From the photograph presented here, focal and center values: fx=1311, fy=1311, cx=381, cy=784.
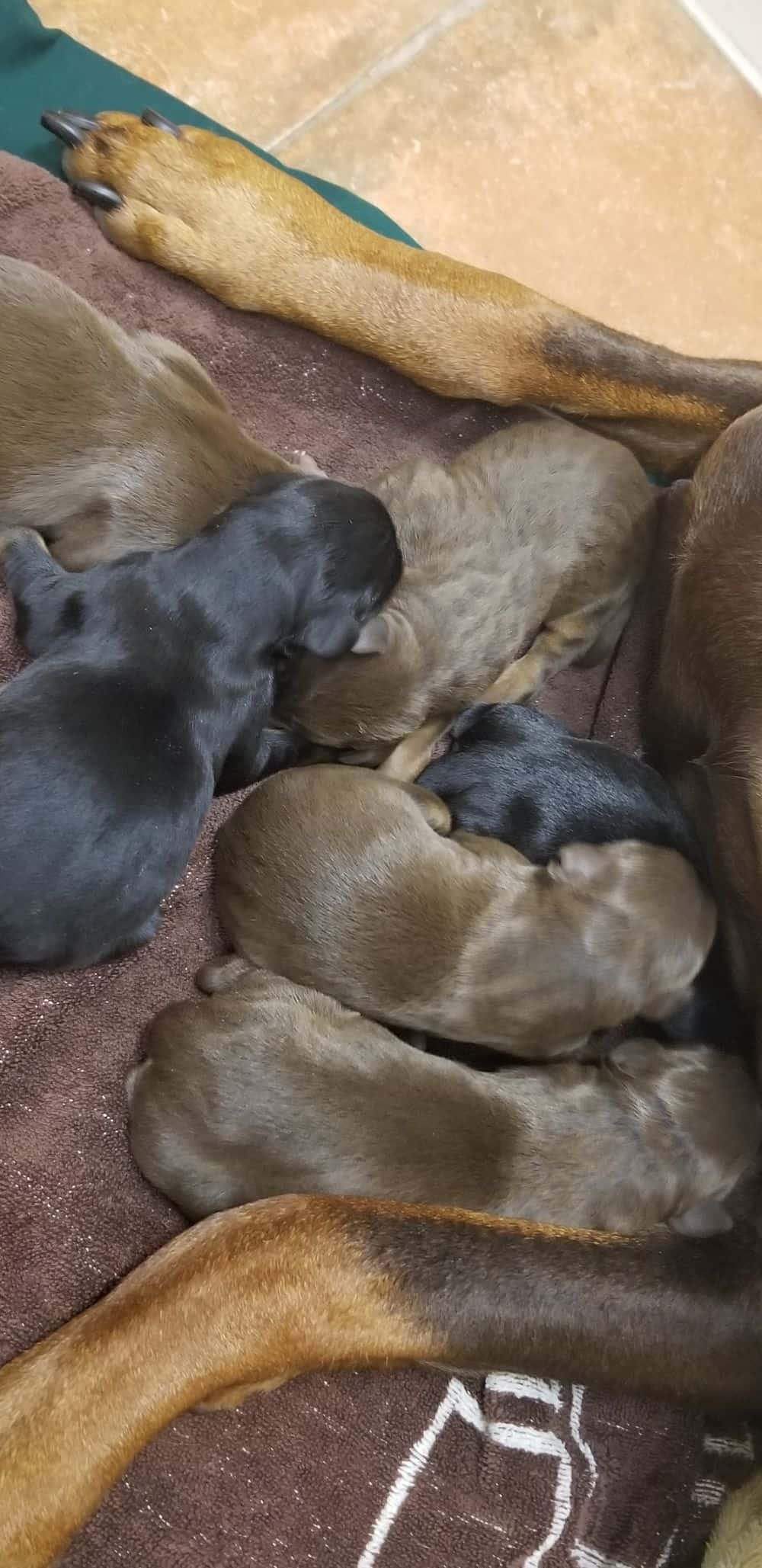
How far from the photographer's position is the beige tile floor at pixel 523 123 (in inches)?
125

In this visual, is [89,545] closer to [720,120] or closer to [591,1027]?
[591,1027]

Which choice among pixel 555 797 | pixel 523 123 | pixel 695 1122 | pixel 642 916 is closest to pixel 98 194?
pixel 555 797

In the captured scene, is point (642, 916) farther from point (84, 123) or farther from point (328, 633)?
point (84, 123)

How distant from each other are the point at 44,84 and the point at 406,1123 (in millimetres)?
2028

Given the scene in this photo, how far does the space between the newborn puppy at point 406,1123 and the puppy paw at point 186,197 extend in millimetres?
1220

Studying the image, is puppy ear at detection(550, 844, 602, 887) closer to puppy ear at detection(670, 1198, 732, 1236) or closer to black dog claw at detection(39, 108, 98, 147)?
puppy ear at detection(670, 1198, 732, 1236)

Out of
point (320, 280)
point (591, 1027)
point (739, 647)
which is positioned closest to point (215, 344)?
point (320, 280)

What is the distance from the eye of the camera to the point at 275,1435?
181cm

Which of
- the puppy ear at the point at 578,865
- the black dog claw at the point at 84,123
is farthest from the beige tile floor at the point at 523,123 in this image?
the puppy ear at the point at 578,865

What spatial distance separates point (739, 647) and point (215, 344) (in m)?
1.06

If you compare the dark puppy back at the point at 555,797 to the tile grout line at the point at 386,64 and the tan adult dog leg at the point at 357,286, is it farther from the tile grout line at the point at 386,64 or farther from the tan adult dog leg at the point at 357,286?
the tile grout line at the point at 386,64

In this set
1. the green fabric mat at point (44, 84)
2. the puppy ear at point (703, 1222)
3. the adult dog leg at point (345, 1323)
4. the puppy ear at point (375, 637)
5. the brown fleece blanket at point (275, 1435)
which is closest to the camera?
the adult dog leg at point (345, 1323)

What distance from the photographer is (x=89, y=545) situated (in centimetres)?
206

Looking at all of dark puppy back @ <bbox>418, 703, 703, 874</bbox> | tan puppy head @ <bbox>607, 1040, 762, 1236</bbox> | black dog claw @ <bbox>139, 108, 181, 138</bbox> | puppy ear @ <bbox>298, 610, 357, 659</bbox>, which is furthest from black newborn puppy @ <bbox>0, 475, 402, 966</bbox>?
tan puppy head @ <bbox>607, 1040, 762, 1236</bbox>
